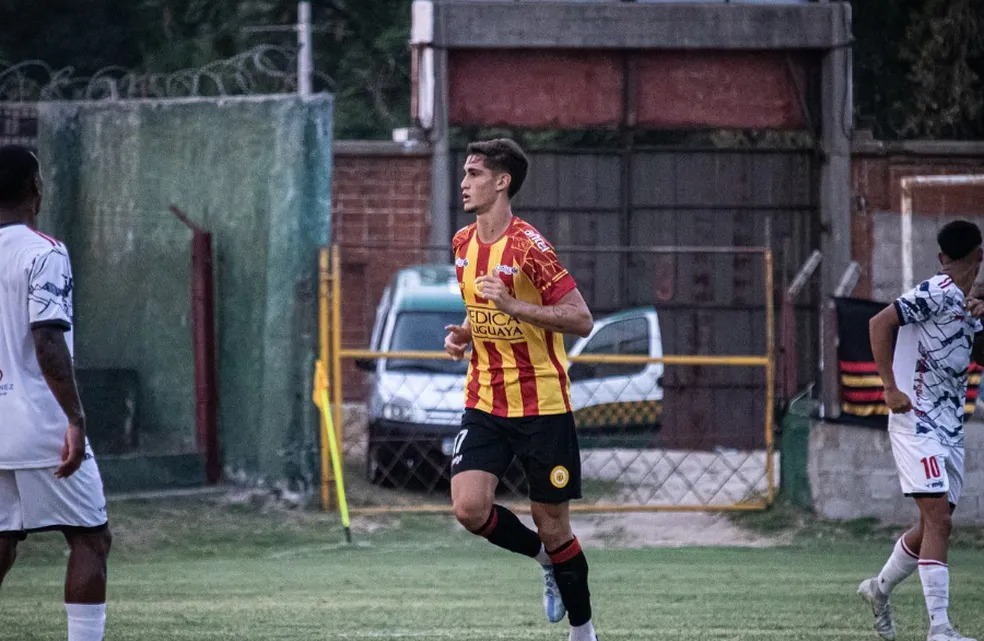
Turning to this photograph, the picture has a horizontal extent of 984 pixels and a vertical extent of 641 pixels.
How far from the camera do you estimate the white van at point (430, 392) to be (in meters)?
14.6

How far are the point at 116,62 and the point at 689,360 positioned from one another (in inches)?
679

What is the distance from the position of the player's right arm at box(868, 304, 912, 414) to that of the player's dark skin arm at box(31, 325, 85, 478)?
3719mm

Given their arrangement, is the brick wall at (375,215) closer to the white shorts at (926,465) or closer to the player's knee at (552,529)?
the white shorts at (926,465)

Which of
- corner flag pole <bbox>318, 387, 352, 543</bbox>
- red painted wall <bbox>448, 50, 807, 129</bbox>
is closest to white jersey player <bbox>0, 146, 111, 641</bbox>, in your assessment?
corner flag pole <bbox>318, 387, 352, 543</bbox>

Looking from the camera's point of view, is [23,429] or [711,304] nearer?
[23,429]

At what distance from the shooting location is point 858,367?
42.5 feet

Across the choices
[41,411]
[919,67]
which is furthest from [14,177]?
[919,67]

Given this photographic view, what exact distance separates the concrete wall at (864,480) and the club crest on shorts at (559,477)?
6523mm

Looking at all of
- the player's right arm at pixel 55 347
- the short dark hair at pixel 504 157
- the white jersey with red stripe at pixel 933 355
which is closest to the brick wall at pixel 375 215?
the white jersey with red stripe at pixel 933 355

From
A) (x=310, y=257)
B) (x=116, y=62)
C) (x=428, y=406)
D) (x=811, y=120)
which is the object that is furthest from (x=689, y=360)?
(x=116, y=62)

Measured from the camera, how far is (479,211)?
7145 mm

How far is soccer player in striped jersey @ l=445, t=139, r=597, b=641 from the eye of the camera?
700 cm

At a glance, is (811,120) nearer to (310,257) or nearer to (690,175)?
(690,175)

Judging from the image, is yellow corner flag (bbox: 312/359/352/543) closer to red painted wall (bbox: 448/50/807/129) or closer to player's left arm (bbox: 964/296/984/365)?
red painted wall (bbox: 448/50/807/129)
